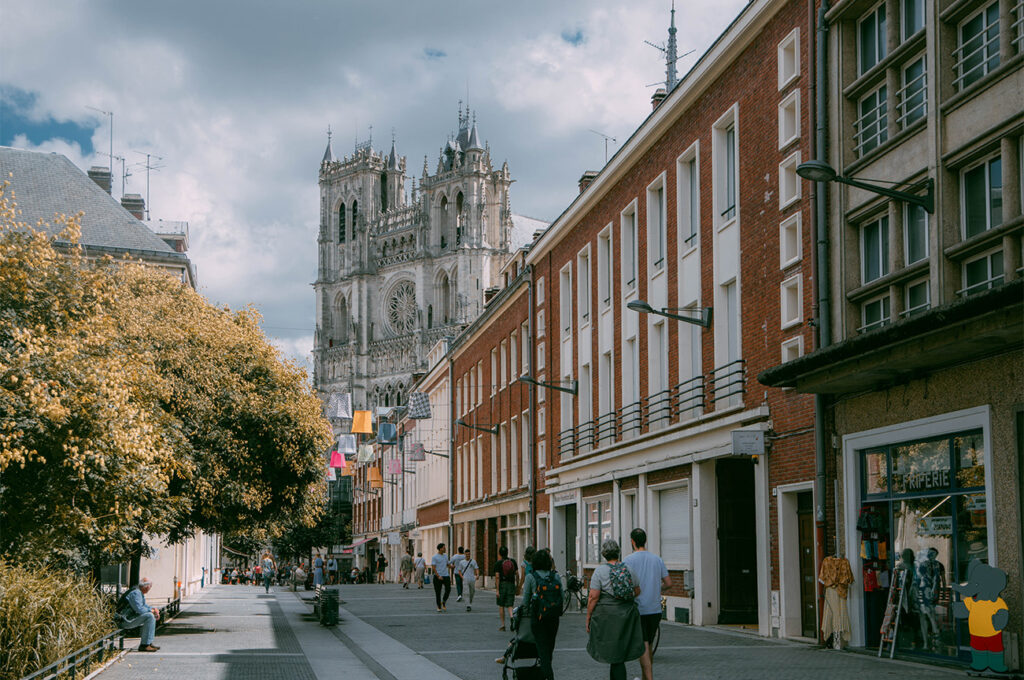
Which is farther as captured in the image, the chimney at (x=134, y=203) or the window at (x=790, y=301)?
the chimney at (x=134, y=203)

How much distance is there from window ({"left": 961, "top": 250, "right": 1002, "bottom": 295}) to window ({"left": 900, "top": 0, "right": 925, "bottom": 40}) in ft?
11.6

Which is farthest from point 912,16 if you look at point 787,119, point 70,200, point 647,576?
point 70,200

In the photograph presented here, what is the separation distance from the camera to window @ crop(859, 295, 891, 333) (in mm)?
16766

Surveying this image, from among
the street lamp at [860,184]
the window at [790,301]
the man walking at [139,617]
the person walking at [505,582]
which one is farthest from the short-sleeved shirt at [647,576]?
the person walking at [505,582]

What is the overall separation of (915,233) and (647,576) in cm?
682

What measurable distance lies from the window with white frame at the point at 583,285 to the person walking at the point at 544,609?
20.7 meters

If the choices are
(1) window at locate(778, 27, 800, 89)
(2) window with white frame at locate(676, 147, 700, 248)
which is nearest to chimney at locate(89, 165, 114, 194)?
(2) window with white frame at locate(676, 147, 700, 248)

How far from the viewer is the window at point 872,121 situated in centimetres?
1695

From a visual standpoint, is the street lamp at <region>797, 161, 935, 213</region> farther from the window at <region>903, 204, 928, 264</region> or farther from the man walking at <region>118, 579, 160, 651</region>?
the man walking at <region>118, 579, 160, 651</region>

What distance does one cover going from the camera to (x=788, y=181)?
19625 millimetres

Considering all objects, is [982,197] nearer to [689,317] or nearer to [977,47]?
[977,47]

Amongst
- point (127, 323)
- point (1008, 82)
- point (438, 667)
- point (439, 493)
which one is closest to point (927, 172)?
point (1008, 82)

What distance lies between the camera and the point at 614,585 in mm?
10961

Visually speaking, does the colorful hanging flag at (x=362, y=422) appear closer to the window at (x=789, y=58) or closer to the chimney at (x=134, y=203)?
the chimney at (x=134, y=203)
